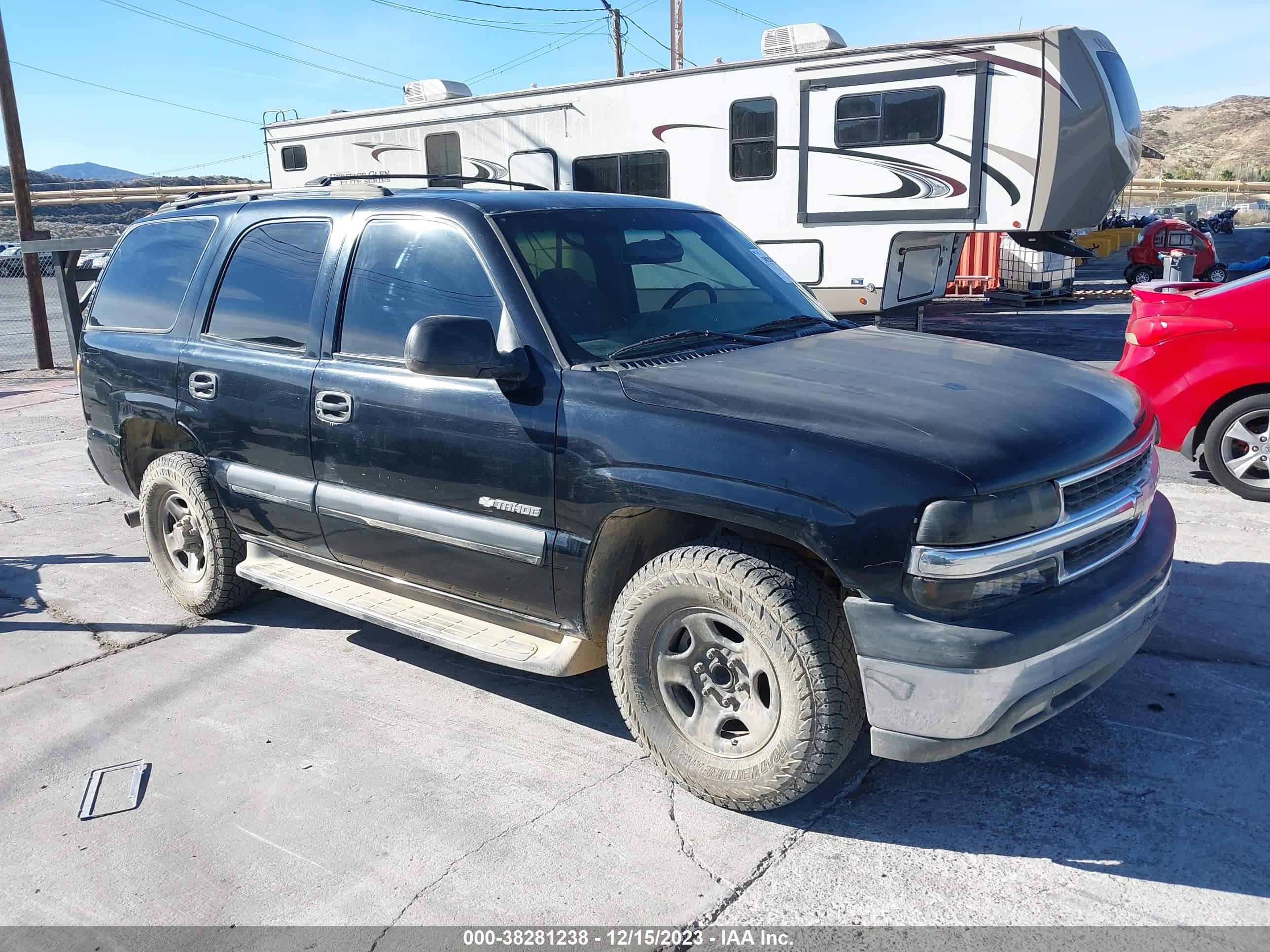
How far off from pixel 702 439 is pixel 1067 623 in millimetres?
1141

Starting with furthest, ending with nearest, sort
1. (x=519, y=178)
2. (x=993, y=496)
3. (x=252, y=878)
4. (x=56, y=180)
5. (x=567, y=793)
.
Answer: (x=56, y=180) → (x=519, y=178) → (x=567, y=793) → (x=252, y=878) → (x=993, y=496)

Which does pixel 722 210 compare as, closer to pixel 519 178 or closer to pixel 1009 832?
pixel 519 178

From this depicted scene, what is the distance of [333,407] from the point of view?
3.99 metres

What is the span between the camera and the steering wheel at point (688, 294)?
3932 mm

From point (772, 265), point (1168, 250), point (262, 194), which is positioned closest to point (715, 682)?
point (772, 265)

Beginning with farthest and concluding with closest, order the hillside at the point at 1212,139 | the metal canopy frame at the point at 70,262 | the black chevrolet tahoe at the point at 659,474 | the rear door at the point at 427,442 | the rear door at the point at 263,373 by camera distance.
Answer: the hillside at the point at 1212,139 < the metal canopy frame at the point at 70,262 < the rear door at the point at 263,373 < the rear door at the point at 427,442 < the black chevrolet tahoe at the point at 659,474

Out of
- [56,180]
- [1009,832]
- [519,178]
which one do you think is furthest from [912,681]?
[56,180]

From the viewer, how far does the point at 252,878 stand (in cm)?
297

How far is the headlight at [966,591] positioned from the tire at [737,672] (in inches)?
12.5

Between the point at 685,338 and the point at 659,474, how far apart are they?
0.82 m

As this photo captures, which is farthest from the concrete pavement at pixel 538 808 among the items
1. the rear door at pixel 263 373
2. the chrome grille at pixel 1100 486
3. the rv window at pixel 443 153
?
the rv window at pixel 443 153

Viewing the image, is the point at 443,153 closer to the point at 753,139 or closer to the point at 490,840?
the point at 753,139

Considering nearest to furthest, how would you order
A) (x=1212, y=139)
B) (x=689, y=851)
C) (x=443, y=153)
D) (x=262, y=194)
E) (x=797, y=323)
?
(x=689, y=851) → (x=797, y=323) → (x=262, y=194) → (x=443, y=153) → (x=1212, y=139)

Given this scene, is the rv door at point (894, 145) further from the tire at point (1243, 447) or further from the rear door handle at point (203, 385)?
the rear door handle at point (203, 385)
